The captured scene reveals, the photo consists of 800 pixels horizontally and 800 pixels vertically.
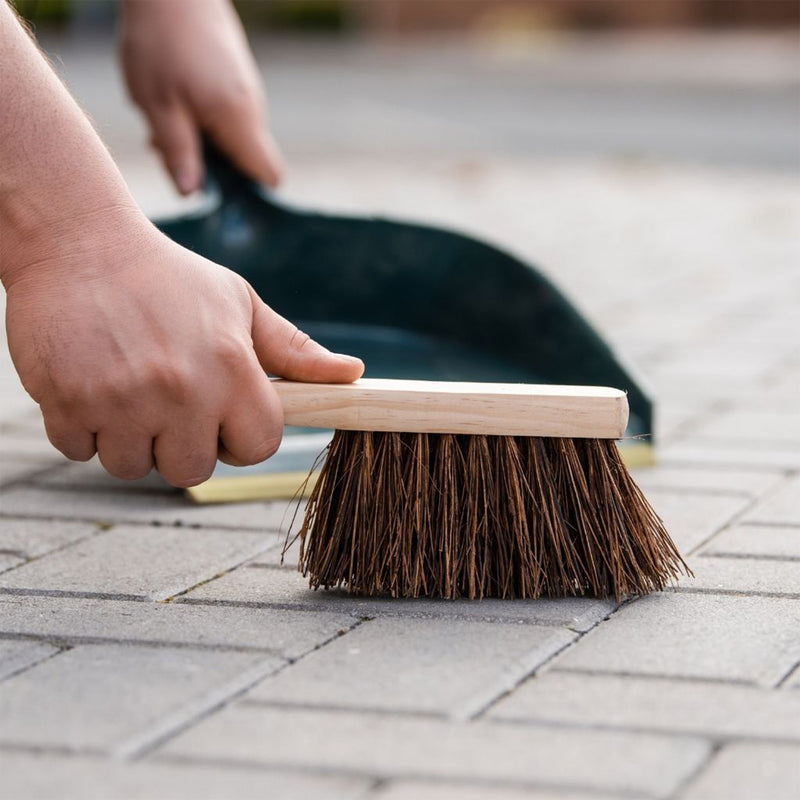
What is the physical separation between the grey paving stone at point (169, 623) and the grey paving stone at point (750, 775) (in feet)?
2.19

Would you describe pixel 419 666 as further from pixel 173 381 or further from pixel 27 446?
pixel 27 446

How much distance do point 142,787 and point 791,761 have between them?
0.77 meters

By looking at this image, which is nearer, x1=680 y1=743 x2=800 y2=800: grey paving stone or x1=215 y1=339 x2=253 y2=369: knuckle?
x1=680 y1=743 x2=800 y2=800: grey paving stone

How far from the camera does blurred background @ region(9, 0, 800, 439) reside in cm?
560

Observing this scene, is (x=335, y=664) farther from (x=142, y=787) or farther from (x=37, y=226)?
(x=37, y=226)

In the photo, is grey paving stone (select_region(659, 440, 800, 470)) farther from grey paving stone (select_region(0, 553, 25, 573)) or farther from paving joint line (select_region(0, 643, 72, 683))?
paving joint line (select_region(0, 643, 72, 683))

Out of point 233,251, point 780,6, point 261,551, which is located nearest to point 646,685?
point 261,551

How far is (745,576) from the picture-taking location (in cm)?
264

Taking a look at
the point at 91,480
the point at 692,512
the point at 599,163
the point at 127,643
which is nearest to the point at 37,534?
the point at 91,480

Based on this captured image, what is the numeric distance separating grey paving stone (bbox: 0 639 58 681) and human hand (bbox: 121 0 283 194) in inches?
81.6

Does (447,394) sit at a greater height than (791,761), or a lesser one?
greater

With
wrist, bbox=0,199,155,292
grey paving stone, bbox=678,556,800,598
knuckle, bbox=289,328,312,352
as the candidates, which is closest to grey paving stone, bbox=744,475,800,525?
grey paving stone, bbox=678,556,800,598

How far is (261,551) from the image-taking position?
286 centimetres

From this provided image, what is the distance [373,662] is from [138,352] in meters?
0.56
